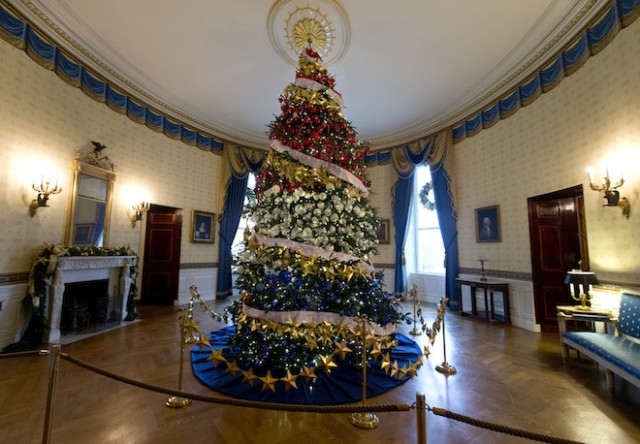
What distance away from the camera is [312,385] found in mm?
3107

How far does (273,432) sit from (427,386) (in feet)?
5.70

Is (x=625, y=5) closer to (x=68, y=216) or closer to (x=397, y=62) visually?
(x=397, y=62)

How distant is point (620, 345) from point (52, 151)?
8232 millimetres

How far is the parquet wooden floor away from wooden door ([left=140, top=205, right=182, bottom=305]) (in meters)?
3.45

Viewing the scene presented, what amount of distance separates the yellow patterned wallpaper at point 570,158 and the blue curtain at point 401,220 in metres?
1.59

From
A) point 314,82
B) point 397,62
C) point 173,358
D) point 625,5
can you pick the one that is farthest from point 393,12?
point 173,358

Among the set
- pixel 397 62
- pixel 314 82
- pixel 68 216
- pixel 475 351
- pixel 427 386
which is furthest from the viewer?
pixel 397 62

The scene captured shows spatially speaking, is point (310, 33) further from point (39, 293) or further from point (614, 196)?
point (39, 293)

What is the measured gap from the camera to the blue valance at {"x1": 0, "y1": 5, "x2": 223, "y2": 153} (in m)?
4.34

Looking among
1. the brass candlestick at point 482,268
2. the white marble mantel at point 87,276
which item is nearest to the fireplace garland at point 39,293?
the white marble mantel at point 87,276

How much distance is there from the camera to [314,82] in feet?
12.4

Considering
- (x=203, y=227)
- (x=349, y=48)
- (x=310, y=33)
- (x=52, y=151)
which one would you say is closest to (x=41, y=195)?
(x=52, y=151)


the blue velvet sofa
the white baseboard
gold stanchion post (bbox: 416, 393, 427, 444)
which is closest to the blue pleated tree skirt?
gold stanchion post (bbox: 416, 393, 427, 444)

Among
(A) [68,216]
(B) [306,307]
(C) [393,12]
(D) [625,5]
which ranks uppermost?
(C) [393,12]
